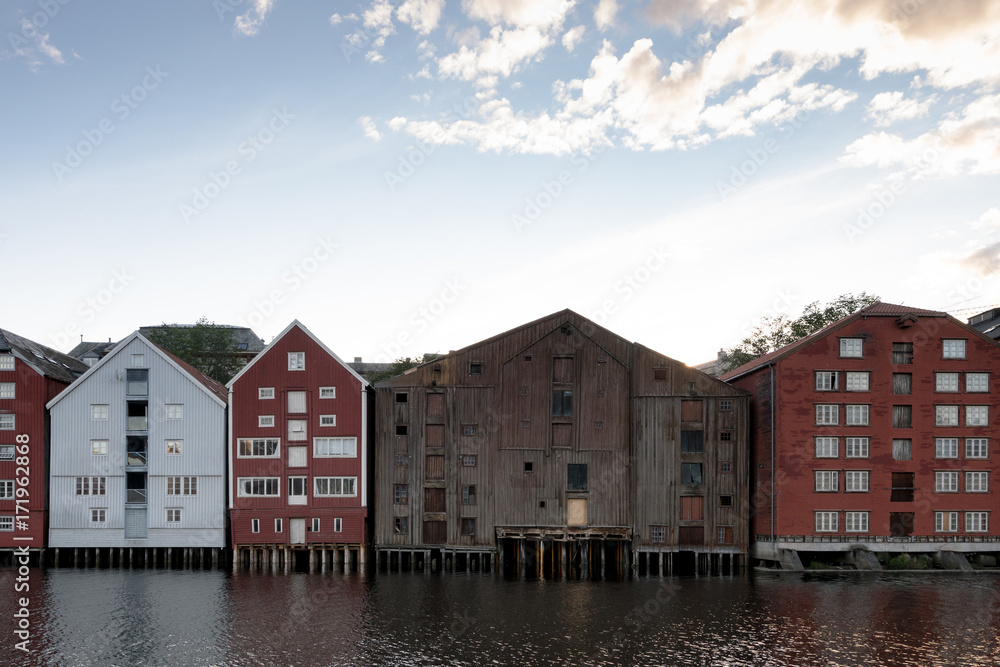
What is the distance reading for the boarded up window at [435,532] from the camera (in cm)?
6169

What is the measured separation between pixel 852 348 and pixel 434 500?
3440 cm

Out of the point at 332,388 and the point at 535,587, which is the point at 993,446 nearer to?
the point at 535,587

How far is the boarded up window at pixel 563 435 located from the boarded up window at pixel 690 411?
8.81 metres

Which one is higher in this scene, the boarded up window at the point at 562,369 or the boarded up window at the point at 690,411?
the boarded up window at the point at 562,369

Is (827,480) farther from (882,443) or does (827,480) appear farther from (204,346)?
(204,346)

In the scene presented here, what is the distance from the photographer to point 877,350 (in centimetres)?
6228

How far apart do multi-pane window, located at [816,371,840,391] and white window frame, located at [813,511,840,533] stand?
9.44 metres

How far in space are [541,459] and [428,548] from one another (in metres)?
11.0

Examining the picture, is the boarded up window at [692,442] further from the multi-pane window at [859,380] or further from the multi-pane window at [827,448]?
the multi-pane window at [859,380]

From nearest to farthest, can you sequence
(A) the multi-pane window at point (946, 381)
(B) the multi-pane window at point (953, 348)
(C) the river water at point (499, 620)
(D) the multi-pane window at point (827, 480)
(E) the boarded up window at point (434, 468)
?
(C) the river water at point (499, 620), (D) the multi-pane window at point (827, 480), (E) the boarded up window at point (434, 468), (A) the multi-pane window at point (946, 381), (B) the multi-pane window at point (953, 348)

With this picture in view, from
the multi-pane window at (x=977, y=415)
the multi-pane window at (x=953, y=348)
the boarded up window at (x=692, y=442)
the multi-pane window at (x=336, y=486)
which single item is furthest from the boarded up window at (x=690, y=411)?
the multi-pane window at (x=336, y=486)

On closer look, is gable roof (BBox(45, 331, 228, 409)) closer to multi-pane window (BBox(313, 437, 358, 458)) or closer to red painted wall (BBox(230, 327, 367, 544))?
red painted wall (BBox(230, 327, 367, 544))

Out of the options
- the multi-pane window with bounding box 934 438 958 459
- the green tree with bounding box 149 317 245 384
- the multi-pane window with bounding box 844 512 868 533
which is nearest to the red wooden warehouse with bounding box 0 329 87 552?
the green tree with bounding box 149 317 245 384

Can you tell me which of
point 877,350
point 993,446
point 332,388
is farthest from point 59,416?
point 993,446
